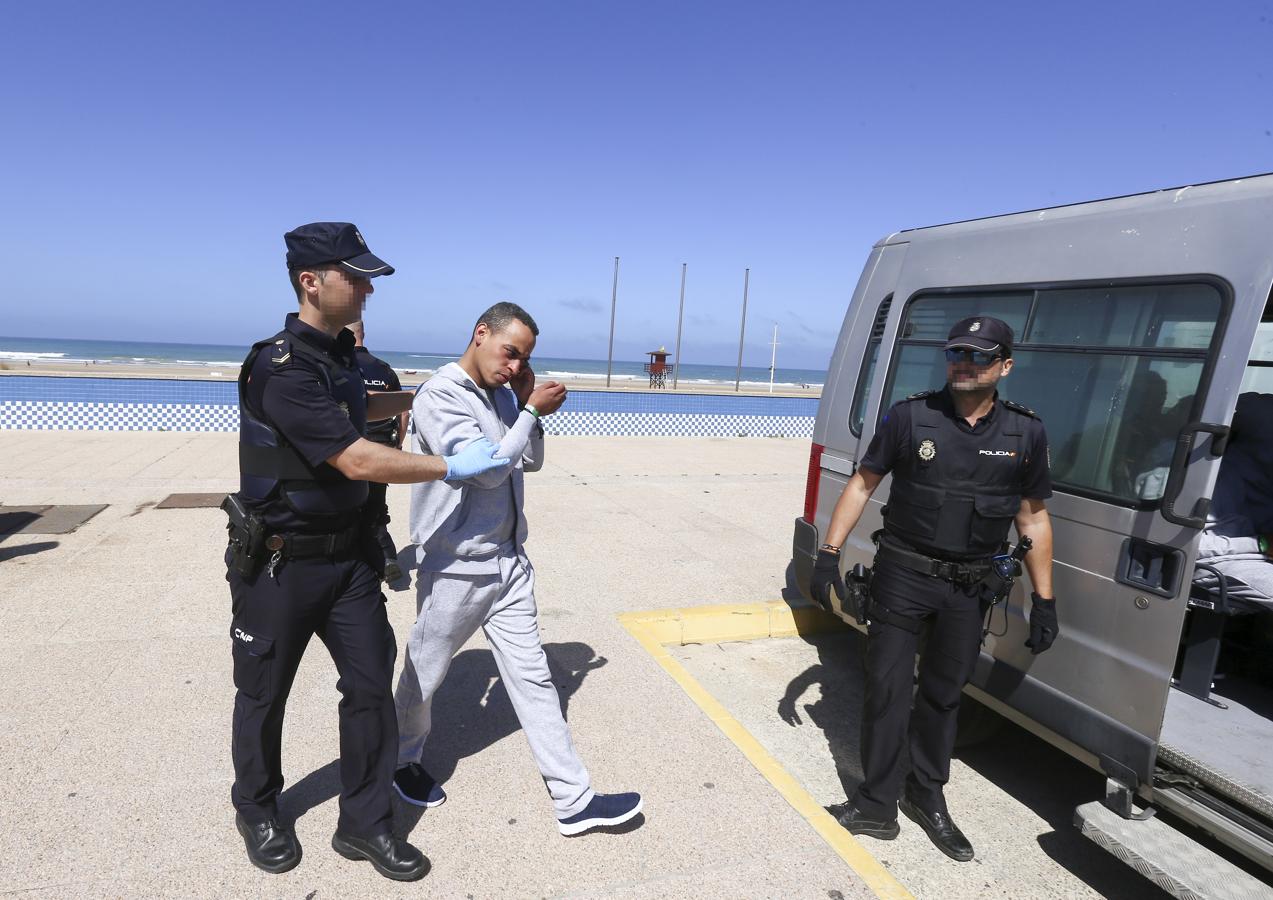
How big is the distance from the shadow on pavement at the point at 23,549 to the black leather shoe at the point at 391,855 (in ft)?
15.6

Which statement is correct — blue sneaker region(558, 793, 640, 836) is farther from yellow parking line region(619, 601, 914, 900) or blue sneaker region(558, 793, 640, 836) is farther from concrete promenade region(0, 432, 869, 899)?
yellow parking line region(619, 601, 914, 900)

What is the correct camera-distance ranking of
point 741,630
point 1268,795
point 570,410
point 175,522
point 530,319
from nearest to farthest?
point 1268,795 < point 530,319 < point 741,630 < point 175,522 < point 570,410

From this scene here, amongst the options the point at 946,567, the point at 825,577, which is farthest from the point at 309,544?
the point at 946,567

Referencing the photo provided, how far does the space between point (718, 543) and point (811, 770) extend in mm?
3757

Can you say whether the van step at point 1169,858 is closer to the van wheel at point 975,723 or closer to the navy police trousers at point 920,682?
the navy police trousers at point 920,682

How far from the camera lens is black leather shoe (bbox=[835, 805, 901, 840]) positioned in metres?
2.88

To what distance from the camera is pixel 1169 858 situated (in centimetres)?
238

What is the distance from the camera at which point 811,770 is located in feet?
11.2

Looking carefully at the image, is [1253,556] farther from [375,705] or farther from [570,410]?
[570,410]

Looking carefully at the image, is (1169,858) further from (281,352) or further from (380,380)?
(380,380)

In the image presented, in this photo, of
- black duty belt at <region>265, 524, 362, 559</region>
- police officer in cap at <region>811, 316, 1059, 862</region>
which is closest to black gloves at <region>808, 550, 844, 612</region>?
police officer in cap at <region>811, 316, 1059, 862</region>

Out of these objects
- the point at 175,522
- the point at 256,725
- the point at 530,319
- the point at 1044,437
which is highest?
the point at 530,319

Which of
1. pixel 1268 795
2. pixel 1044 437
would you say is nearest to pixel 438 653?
pixel 1044 437

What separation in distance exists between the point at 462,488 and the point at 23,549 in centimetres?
523
